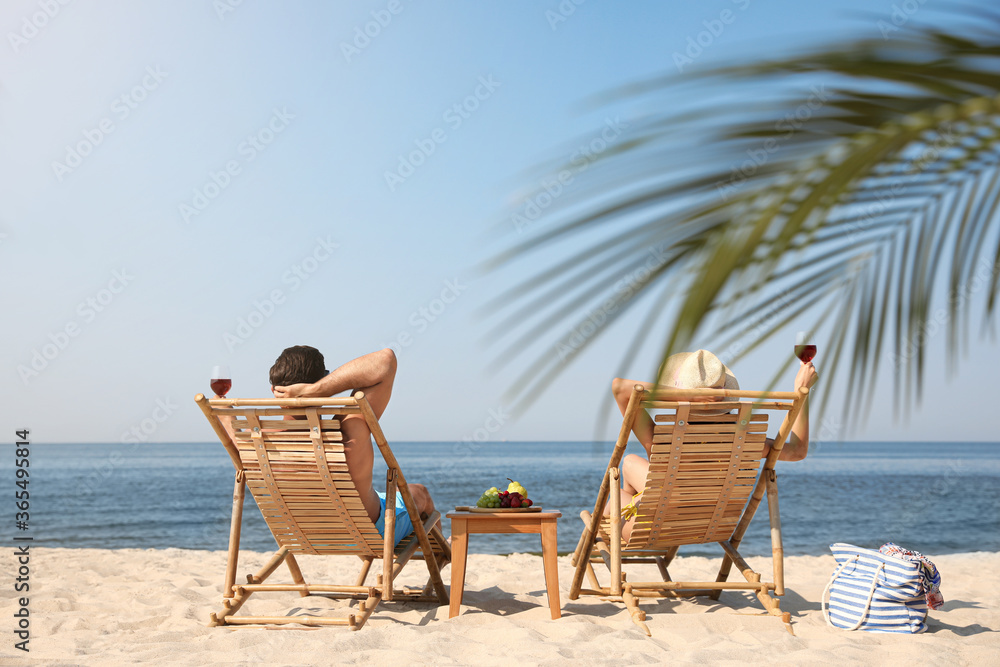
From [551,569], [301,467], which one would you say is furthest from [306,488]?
[551,569]

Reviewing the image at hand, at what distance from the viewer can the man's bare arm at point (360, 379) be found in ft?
12.1

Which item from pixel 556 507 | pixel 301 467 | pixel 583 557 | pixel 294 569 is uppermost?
pixel 301 467

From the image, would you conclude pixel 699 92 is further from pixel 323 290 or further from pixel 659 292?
pixel 323 290

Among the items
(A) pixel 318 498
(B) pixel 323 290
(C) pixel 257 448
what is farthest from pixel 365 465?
(B) pixel 323 290

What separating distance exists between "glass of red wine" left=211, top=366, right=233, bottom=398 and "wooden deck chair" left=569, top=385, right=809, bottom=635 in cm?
208

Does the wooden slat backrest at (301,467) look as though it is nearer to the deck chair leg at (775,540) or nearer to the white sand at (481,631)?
the white sand at (481,631)

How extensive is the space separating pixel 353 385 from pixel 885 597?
117 inches

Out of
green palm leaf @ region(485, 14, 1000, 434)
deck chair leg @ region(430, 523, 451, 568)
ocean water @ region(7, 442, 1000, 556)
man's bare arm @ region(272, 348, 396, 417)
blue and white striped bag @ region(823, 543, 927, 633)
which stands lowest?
ocean water @ region(7, 442, 1000, 556)

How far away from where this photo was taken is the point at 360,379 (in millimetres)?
3701

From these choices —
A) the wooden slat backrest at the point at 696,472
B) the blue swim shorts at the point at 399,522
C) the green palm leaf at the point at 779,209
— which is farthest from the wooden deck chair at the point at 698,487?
the green palm leaf at the point at 779,209

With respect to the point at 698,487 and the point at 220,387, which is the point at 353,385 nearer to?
the point at 220,387

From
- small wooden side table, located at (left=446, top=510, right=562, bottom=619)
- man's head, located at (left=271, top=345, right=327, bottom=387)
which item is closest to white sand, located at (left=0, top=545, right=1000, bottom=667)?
small wooden side table, located at (left=446, top=510, right=562, bottom=619)

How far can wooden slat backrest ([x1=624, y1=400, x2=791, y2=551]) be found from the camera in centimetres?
371

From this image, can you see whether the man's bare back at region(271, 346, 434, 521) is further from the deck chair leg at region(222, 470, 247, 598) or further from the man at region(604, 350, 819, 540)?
the man at region(604, 350, 819, 540)
